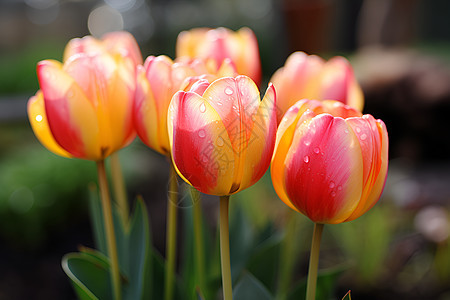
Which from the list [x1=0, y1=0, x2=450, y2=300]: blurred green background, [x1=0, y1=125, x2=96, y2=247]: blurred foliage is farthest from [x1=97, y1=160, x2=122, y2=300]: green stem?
[x1=0, y1=125, x2=96, y2=247]: blurred foliage

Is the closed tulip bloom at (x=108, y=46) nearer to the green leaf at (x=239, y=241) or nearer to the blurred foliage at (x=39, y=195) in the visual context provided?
the green leaf at (x=239, y=241)

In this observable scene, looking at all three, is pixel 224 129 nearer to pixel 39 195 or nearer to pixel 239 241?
pixel 239 241

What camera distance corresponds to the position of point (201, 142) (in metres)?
0.55

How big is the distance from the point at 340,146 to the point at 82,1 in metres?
7.24

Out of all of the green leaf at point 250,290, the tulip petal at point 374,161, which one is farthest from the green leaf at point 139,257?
the tulip petal at point 374,161

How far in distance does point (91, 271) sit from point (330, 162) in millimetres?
459

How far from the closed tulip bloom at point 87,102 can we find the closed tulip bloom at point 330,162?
0.73 ft

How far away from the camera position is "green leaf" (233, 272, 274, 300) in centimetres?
77

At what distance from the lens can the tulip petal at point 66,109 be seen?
653mm

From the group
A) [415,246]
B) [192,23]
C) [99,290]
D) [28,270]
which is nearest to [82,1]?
[192,23]

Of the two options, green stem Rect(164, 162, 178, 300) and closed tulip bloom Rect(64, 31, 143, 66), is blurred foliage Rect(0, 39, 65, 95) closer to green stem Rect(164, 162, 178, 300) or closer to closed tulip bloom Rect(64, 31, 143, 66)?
closed tulip bloom Rect(64, 31, 143, 66)

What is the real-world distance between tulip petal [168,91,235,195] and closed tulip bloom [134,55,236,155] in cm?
9

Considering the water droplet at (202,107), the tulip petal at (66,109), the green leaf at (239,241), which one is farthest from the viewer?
the green leaf at (239,241)

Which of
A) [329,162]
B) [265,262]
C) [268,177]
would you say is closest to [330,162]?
[329,162]
